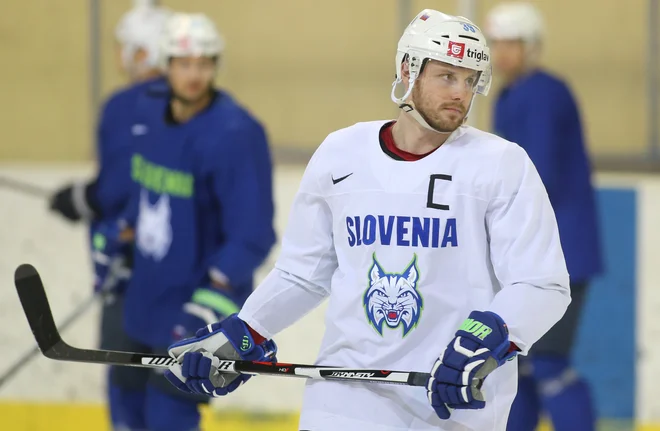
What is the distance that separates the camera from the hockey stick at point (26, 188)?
503 cm

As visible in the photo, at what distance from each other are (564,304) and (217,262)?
1.49 m

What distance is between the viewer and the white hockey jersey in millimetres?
2414

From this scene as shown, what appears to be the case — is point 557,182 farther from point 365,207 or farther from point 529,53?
point 365,207

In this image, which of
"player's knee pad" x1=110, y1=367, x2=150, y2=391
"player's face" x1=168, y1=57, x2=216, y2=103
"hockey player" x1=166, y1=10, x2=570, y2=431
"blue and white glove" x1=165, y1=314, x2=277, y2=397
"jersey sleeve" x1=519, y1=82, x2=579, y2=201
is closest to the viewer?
"hockey player" x1=166, y1=10, x2=570, y2=431

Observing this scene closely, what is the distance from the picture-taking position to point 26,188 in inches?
198

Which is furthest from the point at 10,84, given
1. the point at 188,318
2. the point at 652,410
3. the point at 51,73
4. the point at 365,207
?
the point at 365,207

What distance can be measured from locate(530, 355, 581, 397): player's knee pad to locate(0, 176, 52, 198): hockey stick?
1.87 meters

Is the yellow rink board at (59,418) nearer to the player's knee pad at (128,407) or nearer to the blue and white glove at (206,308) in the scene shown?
the player's knee pad at (128,407)

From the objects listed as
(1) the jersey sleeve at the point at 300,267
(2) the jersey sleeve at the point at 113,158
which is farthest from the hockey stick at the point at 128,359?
(2) the jersey sleeve at the point at 113,158

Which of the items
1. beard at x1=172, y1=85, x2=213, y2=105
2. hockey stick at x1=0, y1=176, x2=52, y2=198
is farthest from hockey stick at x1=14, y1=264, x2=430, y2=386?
hockey stick at x1=0, y1=176, x2=52, y2=198

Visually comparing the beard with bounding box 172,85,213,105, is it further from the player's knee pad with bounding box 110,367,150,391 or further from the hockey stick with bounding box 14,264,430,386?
the hockey stick with bounding box 14,264,430,386

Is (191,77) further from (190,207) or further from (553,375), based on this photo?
(553,375)

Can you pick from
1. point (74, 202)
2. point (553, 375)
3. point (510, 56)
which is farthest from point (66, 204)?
point (553, 375)

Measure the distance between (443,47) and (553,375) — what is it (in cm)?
195
